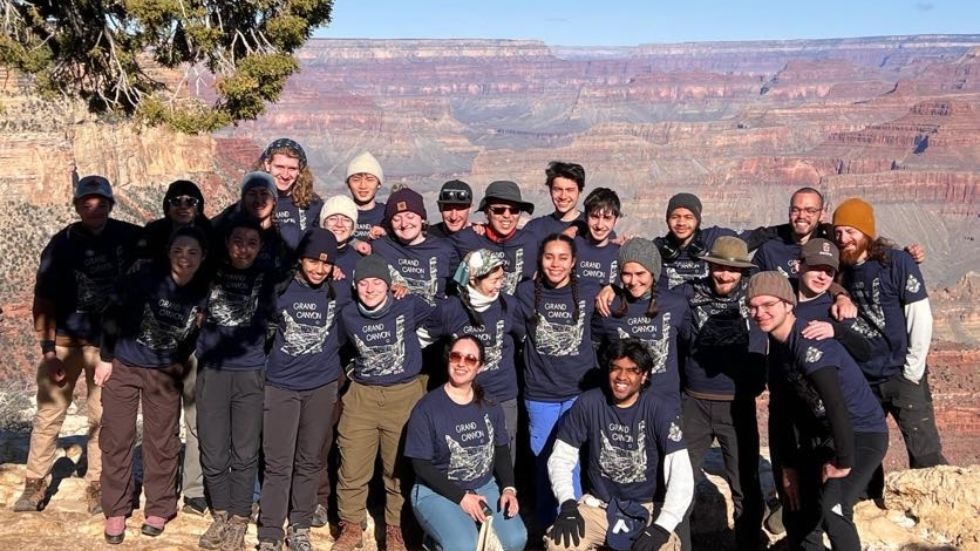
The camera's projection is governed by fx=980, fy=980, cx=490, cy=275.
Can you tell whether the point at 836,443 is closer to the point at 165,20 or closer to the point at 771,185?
the point at 165,20

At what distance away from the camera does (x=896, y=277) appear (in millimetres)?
6535

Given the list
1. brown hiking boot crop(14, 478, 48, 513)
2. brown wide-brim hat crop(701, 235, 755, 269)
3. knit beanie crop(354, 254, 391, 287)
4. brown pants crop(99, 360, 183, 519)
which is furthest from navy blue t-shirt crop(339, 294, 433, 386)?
brown hiking boot crop(14, 478, 48, 513)

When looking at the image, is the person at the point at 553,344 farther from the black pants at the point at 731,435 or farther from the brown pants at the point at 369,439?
the brown pants at the point at 369,439

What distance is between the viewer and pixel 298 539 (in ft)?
21.0

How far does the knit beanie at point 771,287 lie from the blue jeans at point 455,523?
6.65 ft

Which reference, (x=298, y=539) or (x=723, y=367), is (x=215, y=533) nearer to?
(x=298, y=539)

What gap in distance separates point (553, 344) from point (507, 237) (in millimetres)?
944

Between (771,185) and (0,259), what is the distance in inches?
→ 5255

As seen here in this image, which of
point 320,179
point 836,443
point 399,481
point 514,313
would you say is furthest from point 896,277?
point 320,179

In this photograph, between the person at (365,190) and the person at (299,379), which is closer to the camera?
the person at (299,379)

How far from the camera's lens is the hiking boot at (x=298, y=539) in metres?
6.38

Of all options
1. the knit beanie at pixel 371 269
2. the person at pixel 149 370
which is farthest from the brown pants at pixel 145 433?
the knit beanie at pixel 371 269

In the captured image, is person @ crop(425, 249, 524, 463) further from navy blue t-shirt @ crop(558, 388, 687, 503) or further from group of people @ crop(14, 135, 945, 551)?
navy blue t-shirt @ crop(558, 388, 687, 503)

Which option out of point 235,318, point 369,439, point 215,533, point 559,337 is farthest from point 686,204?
point 215,533
